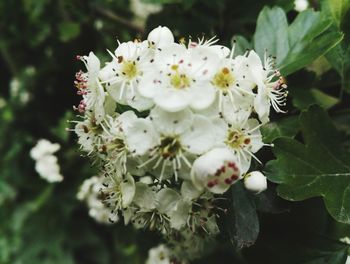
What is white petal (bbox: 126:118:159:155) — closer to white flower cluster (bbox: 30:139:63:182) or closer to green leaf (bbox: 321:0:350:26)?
green leaf (bbox: 321:0:350:26)

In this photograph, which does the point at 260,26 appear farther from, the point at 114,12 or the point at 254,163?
the point at 114,12

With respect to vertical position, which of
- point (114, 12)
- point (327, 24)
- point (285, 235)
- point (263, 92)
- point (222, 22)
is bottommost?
point (285, 235)

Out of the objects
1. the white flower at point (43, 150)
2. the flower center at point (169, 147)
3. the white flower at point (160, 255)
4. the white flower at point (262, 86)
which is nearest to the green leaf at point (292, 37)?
the white flower at point (262, 86)

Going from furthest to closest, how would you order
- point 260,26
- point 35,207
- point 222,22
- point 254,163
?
point 35,207, point 222,22, point 260,26, point 254,163

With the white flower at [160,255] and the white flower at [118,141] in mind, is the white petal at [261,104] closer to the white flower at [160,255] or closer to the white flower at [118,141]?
the white flower at [118,141]

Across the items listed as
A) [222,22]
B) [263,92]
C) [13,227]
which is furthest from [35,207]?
[263,92]

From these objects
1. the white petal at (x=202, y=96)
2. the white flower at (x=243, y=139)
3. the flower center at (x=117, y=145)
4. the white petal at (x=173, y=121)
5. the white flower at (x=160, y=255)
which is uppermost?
the white petal at (x=202, y=96)

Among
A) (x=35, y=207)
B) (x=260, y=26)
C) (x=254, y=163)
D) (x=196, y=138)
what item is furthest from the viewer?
(x=35, y=207)

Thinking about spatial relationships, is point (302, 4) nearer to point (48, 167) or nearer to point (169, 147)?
point (169, 147)

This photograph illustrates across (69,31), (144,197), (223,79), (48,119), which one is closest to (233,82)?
(223,79)
